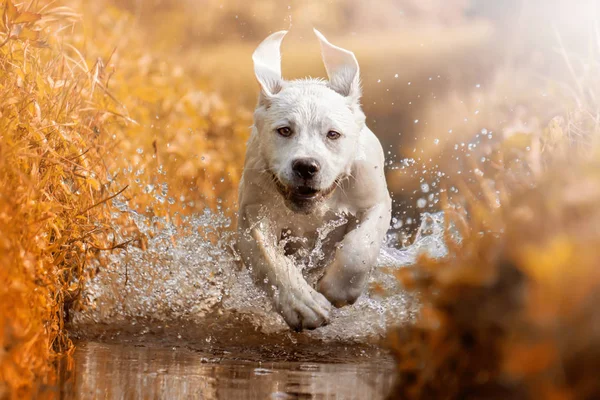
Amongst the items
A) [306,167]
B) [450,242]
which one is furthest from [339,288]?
[450,242]

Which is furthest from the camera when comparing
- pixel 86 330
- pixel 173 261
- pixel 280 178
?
pixel 173 261

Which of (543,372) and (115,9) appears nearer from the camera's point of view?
(543,372)

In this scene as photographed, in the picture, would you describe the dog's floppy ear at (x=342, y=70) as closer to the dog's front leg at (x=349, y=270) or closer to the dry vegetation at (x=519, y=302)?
the dog's front leg at (x=349, y=270)

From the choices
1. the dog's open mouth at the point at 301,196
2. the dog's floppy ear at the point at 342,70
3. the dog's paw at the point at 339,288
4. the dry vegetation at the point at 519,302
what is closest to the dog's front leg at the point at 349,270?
the dog's paw at the point at 339,288

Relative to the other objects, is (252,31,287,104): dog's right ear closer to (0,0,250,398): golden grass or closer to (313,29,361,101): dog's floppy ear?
(313,29,361,101): dog's floppy ear

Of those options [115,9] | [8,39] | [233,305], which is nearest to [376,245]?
[233,305]

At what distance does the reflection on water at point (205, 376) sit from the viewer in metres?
2.84

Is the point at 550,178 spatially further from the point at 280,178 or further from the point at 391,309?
the point at 391,309

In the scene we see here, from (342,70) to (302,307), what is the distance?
1.63 metres

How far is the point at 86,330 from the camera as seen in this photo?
4840mm

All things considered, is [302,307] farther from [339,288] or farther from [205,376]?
[205,376]

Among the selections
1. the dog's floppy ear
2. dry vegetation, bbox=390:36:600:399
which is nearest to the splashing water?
the dog's floppy ear

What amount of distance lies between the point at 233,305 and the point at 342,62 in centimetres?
158

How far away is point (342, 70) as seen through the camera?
16.5ft
